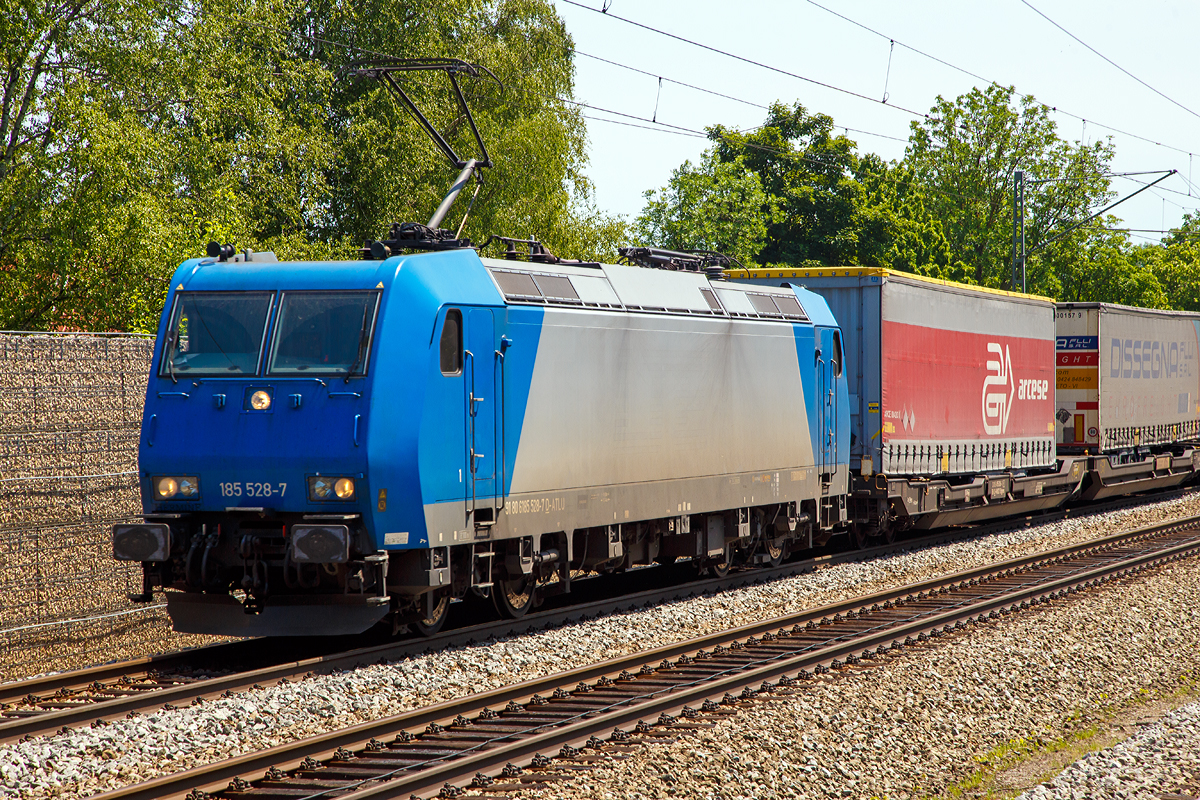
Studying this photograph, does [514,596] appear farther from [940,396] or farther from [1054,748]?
[940,396]

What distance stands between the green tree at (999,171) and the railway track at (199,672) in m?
52.5

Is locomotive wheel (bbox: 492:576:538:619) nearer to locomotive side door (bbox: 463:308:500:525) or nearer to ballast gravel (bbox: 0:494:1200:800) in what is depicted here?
ballast gravel (bbox: 0:494:1200:800)

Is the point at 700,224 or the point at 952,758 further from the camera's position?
the point at 700,224

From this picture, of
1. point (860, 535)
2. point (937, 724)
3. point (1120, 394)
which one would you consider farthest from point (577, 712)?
point (1120, 394)

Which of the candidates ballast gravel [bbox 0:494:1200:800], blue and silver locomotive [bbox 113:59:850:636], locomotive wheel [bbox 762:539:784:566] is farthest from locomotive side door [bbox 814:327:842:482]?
blue and silver locomotive [bbox 113:59:850:636]

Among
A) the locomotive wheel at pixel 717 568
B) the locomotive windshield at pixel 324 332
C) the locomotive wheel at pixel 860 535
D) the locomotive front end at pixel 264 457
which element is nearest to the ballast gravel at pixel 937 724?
the locomotive front end at pixel 264 457

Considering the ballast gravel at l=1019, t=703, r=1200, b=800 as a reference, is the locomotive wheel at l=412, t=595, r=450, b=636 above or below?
above

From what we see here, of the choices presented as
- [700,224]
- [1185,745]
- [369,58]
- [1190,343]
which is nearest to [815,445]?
[1185,745]

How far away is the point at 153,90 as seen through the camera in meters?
24.1

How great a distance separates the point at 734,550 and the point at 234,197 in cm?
1490

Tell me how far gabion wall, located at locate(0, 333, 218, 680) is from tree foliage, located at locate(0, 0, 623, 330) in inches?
346

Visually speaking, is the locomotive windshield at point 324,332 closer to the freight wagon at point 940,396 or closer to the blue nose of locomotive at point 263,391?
the blue nose of locomotive at point 263,391

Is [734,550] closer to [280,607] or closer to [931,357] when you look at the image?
[931,357]

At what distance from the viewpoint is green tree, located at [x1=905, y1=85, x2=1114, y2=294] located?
60375mm
